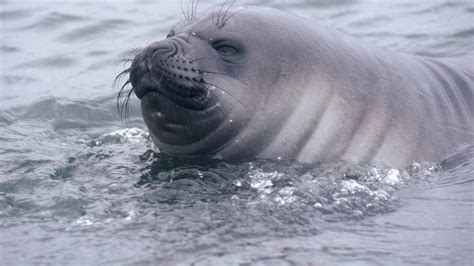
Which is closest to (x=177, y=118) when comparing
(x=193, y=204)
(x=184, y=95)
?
(x=184, y=95)

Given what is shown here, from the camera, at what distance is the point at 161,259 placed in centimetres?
408

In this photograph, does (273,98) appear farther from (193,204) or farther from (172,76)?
(193,204)

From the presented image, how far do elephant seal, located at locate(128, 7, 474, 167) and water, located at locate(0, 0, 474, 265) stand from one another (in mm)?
133

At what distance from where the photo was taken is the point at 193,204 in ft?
15.8

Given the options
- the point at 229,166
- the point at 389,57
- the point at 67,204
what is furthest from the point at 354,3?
the point at 67,204

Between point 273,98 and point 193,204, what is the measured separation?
3.08 feet

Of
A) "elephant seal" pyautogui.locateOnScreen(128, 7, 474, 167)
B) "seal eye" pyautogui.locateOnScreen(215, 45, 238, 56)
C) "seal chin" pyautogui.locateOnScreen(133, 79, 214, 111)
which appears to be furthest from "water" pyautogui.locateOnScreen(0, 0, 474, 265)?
"seal eye" pyautogui.locateOnScreen(215, 45, 238, 56)

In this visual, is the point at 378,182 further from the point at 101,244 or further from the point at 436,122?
the point at 101,244

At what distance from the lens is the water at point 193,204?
13.8ft

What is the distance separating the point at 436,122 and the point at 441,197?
758 millimetres

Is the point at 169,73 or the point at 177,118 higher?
the point at 169,73

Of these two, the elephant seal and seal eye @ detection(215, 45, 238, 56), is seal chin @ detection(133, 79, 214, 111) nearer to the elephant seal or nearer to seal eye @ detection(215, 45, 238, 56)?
the elephant seal

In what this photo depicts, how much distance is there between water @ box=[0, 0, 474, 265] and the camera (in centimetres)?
421

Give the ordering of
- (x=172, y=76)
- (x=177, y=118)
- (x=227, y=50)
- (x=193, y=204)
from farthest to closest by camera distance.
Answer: (x=227, y=50)
(x=177, y=118)
(x=172, y=76)
(x=193, y=204)
